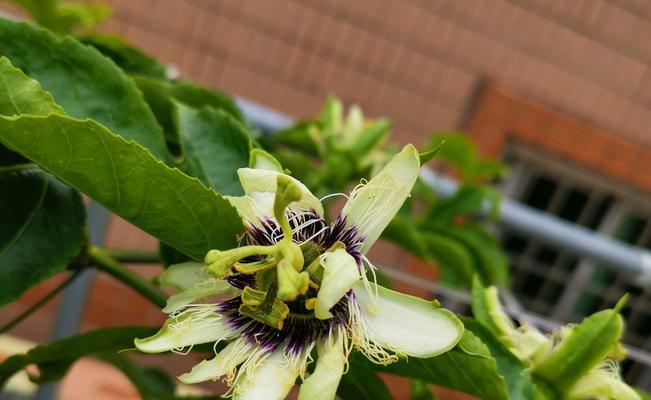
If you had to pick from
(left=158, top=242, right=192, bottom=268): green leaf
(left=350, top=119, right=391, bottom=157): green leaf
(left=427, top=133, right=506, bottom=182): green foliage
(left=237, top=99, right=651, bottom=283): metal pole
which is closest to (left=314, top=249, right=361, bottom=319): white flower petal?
(left=158, top=242, right=192, bottom=268): green leaf

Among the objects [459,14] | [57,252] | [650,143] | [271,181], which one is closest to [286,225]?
[271,181]

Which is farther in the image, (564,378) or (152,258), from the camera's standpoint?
(152,258)

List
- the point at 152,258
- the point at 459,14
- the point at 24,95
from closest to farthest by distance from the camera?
the point at 24,95
the point at 152,258
the point at 459,14

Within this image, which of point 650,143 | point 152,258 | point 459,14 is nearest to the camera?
point 152,258

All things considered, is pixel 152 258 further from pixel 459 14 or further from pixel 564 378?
pixel 459 14

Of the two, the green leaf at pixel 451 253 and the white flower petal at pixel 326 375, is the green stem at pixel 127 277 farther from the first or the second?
the green leaf at pixel 451 253

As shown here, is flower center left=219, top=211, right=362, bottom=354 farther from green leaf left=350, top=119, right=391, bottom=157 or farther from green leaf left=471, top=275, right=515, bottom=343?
green leaf left=350, top=119, right=391, bottom=157
